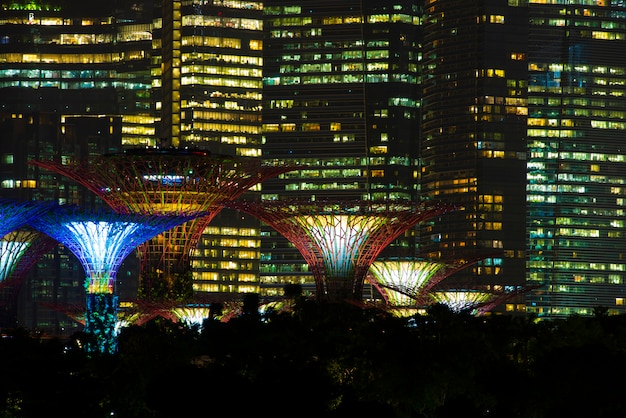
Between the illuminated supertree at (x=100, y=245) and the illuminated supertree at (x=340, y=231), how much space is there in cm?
2039

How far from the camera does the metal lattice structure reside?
15975cm

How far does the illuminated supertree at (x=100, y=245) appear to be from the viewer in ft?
472

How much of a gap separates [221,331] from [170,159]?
4010 centimetres

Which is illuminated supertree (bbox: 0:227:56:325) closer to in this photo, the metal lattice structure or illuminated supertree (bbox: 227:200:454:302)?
the metal lattice structure

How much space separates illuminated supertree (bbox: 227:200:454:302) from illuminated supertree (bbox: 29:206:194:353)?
20.4 metres

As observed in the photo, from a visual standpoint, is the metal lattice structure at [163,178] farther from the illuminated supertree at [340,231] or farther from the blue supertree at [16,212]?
the blue supertree at [16,212]

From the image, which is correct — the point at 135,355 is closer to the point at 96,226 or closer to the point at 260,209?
the point at 96,226

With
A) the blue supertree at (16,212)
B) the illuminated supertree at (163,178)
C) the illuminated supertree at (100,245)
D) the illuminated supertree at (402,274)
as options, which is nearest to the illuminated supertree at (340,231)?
the illuminated supertree at (163,178)

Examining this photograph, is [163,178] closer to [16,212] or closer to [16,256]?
[16,212]

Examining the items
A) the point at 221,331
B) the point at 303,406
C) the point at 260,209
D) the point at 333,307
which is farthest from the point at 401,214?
the point at 303,406

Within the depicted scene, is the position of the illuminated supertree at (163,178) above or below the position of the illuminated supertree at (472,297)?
above

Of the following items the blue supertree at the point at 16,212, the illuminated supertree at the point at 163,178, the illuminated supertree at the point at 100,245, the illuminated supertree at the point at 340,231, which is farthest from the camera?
the illuminated supertree at the point at 340,231

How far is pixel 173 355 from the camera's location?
115750 millimetres

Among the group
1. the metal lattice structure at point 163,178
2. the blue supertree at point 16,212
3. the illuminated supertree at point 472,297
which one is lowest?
the illuminated supertree at point 472,297
